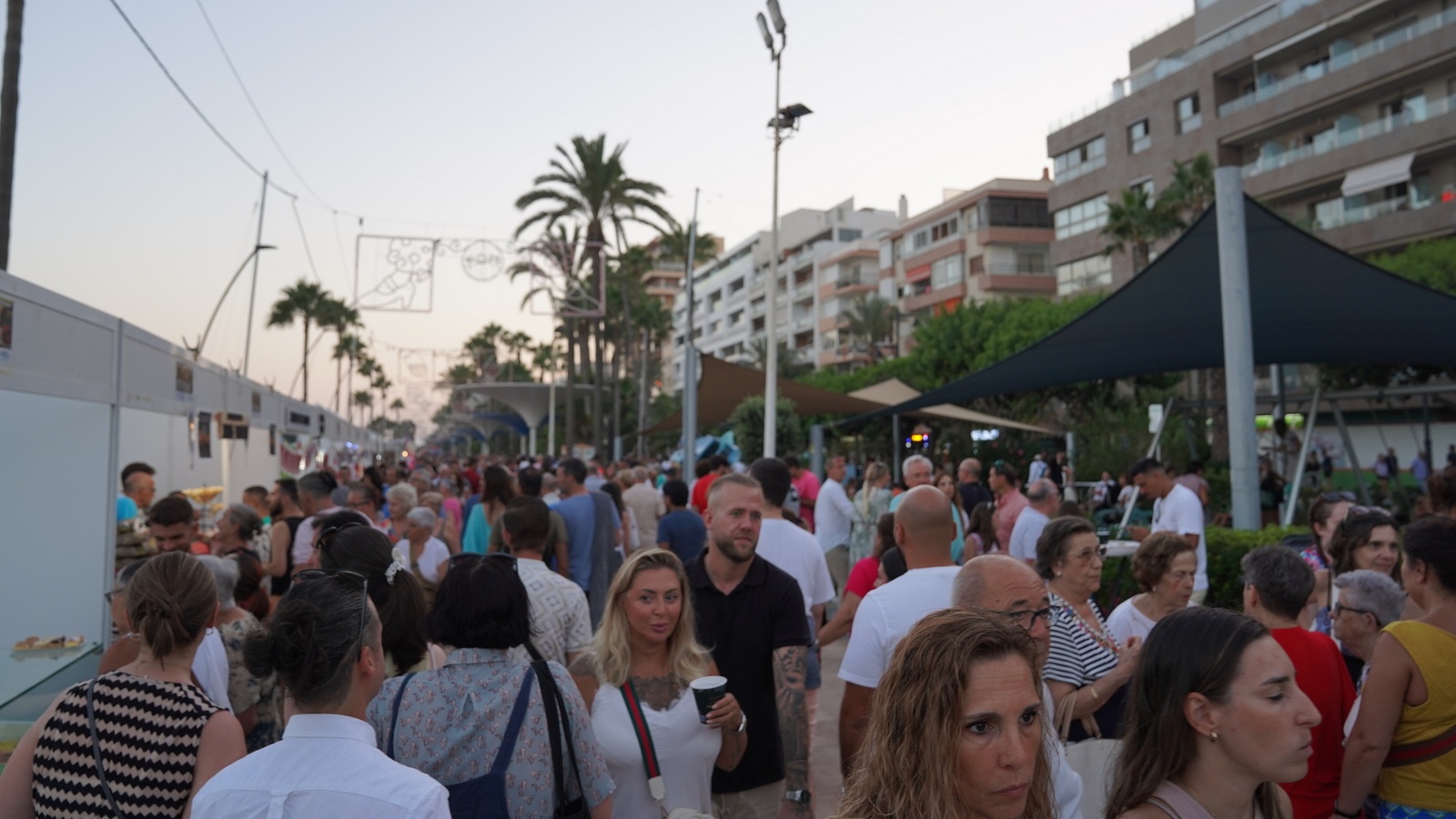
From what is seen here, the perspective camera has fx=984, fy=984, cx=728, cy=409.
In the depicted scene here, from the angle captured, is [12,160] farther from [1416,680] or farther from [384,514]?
[1416,680]

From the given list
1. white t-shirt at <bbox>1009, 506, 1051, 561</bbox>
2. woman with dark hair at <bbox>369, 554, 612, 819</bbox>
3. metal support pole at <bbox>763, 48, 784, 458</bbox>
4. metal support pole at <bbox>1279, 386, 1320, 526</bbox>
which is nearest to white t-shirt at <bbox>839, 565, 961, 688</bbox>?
woman with dark hair at <bbox>369, 554, 612, 819</bbox>

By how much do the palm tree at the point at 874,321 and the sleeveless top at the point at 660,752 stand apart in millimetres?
54656

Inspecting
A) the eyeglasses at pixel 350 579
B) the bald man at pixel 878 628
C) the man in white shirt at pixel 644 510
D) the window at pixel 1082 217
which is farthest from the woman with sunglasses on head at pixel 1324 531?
the window at pixel 1082 217

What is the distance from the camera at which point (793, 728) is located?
11.4 feet

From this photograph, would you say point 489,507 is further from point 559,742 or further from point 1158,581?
point 559,742

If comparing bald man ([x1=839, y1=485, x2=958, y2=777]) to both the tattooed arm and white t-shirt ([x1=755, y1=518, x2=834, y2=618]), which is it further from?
white t-shirt ([x1=755, y1=518, x2=834, y2=618])

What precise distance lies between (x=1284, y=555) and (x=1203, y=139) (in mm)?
38530

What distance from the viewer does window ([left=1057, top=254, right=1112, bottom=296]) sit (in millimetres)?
41812

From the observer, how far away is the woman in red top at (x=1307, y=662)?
3.10m

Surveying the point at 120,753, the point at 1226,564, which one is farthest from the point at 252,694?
the point at 1226,564

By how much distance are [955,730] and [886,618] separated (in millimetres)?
1763

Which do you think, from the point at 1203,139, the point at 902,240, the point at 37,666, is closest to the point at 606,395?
the point at 902,240

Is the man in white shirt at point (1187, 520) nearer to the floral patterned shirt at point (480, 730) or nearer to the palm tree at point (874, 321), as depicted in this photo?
the floral patterned shirt at point (480, 730)

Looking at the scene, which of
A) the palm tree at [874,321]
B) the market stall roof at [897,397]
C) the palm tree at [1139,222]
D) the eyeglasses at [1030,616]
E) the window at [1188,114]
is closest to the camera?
the eyeglasses at [1030,616]
